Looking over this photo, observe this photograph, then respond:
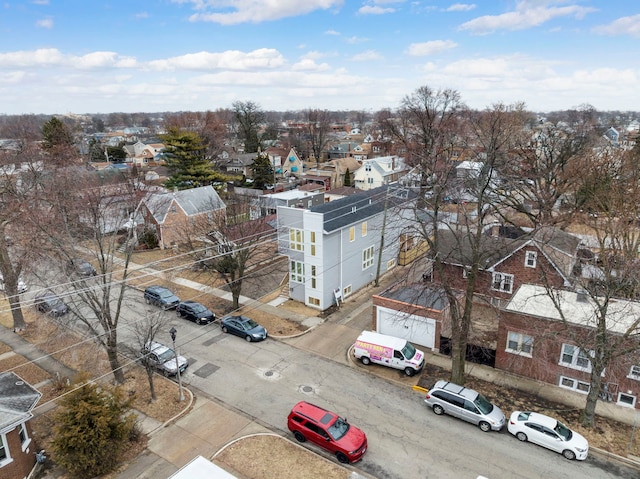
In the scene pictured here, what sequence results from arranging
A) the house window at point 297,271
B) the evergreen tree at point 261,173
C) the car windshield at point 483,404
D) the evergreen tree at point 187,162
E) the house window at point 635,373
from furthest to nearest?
the evergreen tree at point 261,173
the evergreen tree at point 187,162
the house window at point 297,271
the house window at point 635,373
the car windshield at point 483,404

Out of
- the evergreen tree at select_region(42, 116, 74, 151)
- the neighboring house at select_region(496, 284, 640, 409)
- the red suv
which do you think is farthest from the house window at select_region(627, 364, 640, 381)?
the evergreen tree at select_region(42, 116, 74, 151)

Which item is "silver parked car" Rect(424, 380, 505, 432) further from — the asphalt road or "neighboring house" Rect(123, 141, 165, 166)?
"neighboring house" Rect(123, 141, 165, 166)

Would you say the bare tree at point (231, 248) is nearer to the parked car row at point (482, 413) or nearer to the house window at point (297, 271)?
the house window at point (297, 271)

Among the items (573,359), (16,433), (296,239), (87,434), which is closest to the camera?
(87,434)

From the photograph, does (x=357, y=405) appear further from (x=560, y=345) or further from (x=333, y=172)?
(x=333, y=172)

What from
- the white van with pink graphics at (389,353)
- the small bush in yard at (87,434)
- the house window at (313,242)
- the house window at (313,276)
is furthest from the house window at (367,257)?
the small bush in yard at (87,434)

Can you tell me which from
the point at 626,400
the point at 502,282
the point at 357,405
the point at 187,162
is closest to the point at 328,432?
the point at 357,405
